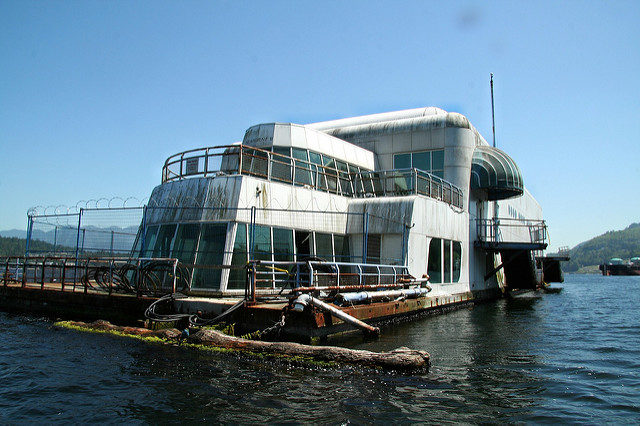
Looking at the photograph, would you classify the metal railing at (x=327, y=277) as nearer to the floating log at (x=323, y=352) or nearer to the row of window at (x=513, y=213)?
the floating log at (x=323, y=352)

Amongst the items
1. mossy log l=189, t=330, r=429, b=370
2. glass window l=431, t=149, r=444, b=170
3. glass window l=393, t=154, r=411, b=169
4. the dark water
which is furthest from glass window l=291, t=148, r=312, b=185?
mossy log l=189, t=330, r=429, b=370

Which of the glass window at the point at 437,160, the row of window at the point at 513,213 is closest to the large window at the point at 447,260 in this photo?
the glass window at the point at 437,160

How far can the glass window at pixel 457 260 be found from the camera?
2388 centimetres

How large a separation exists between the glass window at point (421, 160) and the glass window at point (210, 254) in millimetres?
13078

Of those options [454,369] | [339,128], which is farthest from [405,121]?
[454,369]

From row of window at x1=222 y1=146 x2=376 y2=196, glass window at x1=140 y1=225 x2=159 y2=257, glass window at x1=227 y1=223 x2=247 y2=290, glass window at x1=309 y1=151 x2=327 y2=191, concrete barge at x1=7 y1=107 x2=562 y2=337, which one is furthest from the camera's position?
glass window at x1=309 y1=151 x2=327 y2=191

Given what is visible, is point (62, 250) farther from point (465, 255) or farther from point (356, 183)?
point (465, 255)

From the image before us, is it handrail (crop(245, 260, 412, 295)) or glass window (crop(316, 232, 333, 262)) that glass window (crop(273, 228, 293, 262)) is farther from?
glass window (crop(316, 232, 333, 262))

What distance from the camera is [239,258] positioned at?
50.5ft

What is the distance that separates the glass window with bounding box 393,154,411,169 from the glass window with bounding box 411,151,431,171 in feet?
0.69

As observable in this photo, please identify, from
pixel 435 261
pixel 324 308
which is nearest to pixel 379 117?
pixel 435 261

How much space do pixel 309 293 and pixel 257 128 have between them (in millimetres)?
11197

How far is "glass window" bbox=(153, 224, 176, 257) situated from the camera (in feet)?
53.4

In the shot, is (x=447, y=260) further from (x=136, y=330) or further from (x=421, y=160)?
(x=136, y=330)
